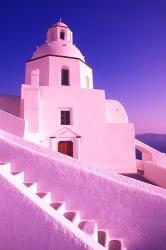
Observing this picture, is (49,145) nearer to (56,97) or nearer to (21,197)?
(56,97)

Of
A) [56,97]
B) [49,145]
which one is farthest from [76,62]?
[49,145]

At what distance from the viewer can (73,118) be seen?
15758 millimetres

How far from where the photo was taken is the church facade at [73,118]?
1523 centimetres

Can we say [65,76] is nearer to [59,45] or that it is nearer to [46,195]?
[59,45]

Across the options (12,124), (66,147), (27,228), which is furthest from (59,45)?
(27,228)

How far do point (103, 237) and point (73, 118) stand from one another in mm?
11505

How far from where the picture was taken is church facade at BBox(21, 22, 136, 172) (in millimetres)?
15227

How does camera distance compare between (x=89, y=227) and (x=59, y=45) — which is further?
(x=59, y=45)

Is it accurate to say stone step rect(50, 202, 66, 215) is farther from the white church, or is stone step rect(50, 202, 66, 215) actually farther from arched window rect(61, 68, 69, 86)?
arched window rect(61, 68, 69, 86)

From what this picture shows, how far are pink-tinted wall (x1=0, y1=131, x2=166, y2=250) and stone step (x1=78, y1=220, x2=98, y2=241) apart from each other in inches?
12.1

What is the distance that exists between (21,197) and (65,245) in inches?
38.0

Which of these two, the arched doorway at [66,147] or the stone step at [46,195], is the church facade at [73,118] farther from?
the stone step at [46,195]

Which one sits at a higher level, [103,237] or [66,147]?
[66,147]

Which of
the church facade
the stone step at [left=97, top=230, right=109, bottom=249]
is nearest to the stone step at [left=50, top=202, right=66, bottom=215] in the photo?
the stone step at [left=97, top=230, right=109, bottom=249]
